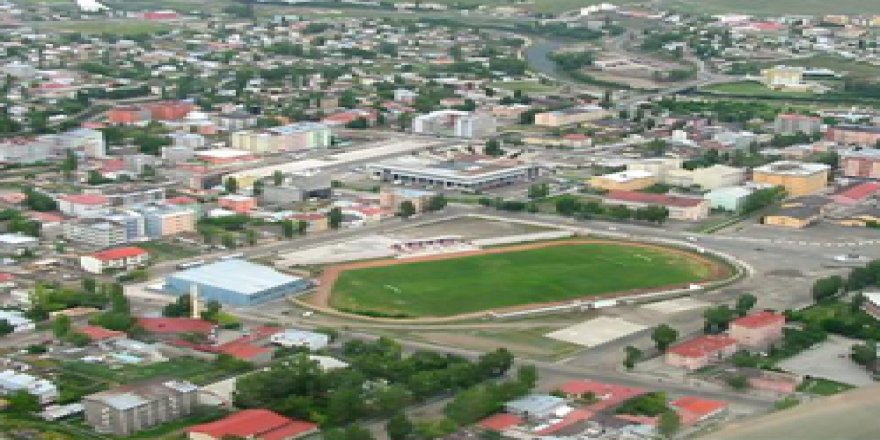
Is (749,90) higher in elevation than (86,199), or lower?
higher

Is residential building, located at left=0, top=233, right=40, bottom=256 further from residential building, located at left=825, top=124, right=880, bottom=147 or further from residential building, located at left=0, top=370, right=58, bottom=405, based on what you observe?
residential building, located at left=825, top=124, right=880, bottom=147

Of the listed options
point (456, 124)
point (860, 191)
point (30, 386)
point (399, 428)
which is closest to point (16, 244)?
point (30, 386)

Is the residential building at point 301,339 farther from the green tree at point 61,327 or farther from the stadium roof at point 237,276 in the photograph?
the green tree at point 61,327

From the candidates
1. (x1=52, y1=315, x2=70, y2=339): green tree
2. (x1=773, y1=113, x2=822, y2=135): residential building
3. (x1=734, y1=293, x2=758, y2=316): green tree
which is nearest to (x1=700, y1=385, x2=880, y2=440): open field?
(x1=734, y1=293, x2=758, y2=316): green tree

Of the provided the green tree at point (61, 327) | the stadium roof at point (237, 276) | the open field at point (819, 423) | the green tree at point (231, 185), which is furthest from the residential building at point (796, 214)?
the green tree at point (61, 327)

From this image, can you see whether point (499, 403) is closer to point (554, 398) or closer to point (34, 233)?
point (554, 398)

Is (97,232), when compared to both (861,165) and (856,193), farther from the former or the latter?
(861,165)
